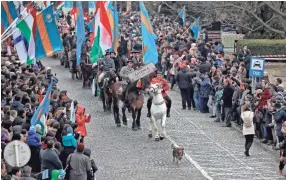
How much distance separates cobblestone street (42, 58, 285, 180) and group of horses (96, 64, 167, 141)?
0.91ft

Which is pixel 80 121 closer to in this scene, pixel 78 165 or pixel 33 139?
pixel 33 139

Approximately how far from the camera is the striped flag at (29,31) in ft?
85.3

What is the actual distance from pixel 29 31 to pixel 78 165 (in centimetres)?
901

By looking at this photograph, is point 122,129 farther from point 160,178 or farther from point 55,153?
point 55,153

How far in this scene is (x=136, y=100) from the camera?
88.8 ft

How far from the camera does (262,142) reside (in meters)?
25.4

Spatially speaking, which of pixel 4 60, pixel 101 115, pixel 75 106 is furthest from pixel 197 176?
pixel 4 60

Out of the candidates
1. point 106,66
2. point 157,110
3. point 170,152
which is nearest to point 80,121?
point 170,152

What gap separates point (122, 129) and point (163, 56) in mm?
11234

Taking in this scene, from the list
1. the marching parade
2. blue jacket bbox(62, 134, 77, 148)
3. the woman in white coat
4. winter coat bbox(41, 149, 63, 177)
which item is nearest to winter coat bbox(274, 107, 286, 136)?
the marching parade

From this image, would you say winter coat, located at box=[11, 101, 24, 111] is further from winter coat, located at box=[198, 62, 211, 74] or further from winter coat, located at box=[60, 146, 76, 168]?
winter coat, located at box=[198, 62, 211, 74]

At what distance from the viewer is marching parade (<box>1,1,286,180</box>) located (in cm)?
1942

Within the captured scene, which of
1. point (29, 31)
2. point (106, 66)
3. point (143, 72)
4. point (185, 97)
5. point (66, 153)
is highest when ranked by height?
point (29, 31)

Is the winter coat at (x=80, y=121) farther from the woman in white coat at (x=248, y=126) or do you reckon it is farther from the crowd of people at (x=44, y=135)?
the woman in white coat at (x=248, y=126)
